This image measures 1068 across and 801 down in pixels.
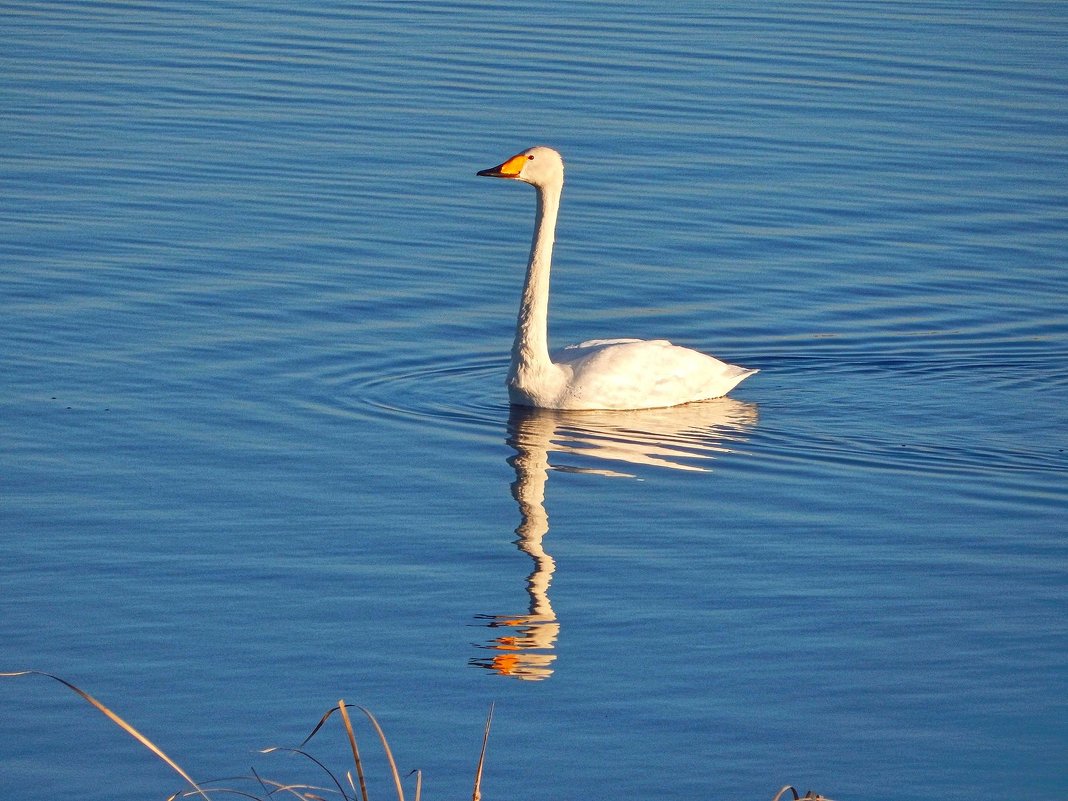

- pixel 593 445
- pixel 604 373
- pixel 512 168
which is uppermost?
pixel 512 168

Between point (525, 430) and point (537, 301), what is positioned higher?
point (537, 301)

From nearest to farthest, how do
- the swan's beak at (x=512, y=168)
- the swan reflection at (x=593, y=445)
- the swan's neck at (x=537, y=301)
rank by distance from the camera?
the swan reflection at (x=593, y=445) → the swan's neck at (x=537, y=301) → the swan's beak at (x=512, y=168)

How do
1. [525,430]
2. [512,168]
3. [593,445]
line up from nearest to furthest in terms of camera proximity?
[593,445] < [525,430] < [512,168]

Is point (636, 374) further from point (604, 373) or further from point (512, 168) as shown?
point (512, 168)

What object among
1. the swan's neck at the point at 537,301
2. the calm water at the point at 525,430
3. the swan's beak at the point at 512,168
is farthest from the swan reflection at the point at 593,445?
the swan's beak at the point at 512,168

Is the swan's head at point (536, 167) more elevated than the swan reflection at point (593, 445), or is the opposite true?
the swan's head at point (536, 167)

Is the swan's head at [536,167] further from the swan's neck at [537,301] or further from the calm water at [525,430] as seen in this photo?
the calm water at [525,430]

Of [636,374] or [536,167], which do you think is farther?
[536,167]

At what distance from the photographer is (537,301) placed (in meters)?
12.9

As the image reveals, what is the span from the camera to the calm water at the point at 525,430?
7.29 meters

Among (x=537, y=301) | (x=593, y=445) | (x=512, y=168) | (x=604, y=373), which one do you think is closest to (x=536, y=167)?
(x=512, y=168)

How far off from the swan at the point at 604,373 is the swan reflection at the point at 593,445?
0.33 ft

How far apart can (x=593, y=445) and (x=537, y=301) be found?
151 cm

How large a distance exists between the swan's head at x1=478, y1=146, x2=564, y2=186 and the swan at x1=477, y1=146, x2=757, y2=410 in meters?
0.02
